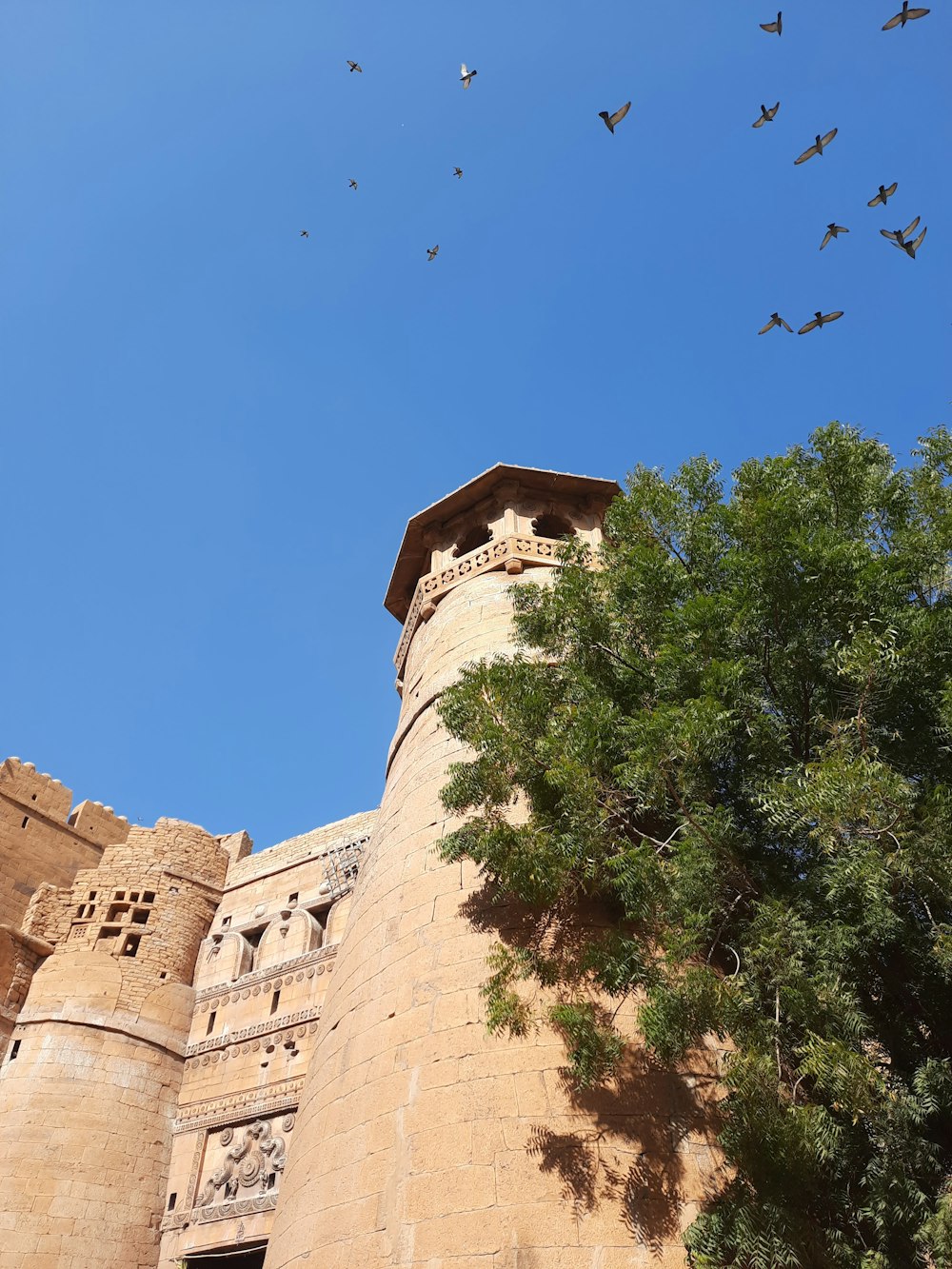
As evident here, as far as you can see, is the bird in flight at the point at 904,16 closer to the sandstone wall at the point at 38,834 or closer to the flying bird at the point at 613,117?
the flying bird at the point at 613,117

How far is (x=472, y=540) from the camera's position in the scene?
13.4m

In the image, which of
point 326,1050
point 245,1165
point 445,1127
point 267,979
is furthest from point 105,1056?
point 445,1127

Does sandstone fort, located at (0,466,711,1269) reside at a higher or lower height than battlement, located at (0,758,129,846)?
lower

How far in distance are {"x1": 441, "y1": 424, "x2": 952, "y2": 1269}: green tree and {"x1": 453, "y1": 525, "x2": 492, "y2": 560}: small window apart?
4.64m

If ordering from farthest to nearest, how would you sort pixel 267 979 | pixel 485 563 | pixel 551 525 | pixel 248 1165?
1. pixel 267 979
2. pixel 551 525
3. pixel 248 1165
4. pixel 485 563

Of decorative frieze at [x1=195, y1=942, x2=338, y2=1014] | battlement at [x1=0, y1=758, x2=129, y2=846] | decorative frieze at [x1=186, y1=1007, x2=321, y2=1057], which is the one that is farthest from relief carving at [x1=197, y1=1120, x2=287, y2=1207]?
battlement at [x1=0, y1=758, x2=129, y2=846]

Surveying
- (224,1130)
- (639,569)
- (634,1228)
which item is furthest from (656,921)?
(224,1130)

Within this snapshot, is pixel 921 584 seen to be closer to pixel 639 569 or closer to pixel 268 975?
pixel 639 569

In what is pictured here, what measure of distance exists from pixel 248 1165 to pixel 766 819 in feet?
32.3

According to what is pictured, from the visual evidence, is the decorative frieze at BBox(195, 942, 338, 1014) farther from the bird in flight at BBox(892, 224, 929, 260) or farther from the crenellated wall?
the bird in flight at BBox(892, 224, 929, 260)

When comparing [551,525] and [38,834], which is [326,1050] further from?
[38,834]

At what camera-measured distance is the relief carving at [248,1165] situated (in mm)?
12469

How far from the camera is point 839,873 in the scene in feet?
18.0

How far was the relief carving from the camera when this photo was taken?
12.5 meters
